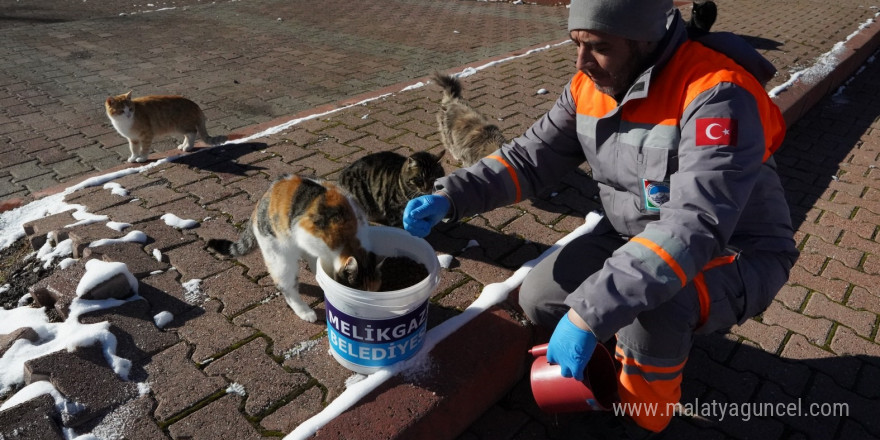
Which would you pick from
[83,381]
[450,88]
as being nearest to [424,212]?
[83,381]

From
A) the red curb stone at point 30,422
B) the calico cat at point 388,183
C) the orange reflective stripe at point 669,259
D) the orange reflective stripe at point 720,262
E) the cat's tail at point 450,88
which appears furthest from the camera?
the cat's tail at point 450,88

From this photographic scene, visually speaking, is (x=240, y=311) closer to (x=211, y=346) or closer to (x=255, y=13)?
(x=211, y=346)

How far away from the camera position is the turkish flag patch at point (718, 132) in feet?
6.84

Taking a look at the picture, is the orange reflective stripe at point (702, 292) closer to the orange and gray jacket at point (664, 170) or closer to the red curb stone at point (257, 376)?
the orange and gray jacket at point (664, 170)

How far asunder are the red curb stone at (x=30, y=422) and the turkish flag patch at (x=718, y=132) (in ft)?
9.18

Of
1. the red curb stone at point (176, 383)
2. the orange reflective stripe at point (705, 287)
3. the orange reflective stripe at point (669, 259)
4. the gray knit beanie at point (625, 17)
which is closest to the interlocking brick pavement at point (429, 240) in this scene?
the red curb stone at point (176, 383)

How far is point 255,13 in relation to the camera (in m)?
12.1

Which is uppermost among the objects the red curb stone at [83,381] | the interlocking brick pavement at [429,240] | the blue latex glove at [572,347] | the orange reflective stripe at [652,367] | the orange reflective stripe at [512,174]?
the orange reflective stripe at [512,174]

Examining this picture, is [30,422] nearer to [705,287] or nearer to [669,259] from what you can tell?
[669,259]

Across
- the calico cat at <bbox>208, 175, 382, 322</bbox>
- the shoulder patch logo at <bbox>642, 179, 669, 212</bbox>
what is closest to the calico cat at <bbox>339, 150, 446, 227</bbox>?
the calico cat at <bbox>208, 175, 382, 322</bbox>

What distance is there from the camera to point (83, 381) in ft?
8.28

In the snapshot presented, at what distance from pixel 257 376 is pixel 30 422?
0.89m

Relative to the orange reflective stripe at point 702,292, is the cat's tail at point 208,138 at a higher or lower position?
lower

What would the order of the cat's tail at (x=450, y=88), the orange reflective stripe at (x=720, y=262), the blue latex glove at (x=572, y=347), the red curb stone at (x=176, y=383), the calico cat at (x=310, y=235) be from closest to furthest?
the blue latex glove at (x=572, y=347) → the orange reflective stripe at (x=720, y=262) → the red curb stone at (x=176, y=383) → the calico cat at (x=310, y=235) → the cat's tail at (x=450, y=88)
